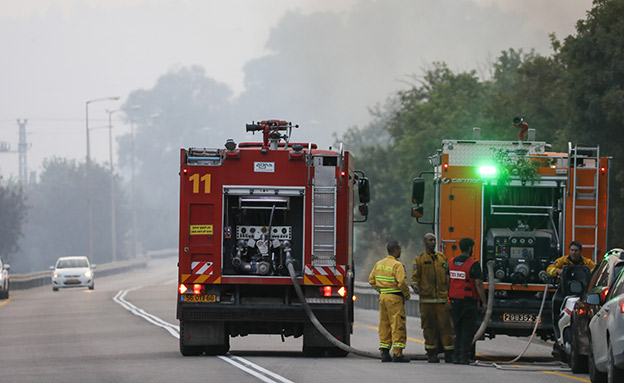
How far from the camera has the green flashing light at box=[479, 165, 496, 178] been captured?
67.8 ft

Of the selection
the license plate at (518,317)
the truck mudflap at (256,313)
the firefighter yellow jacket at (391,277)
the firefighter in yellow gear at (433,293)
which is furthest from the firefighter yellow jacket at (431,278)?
the license plate at (518,317)

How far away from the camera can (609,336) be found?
45.5ft

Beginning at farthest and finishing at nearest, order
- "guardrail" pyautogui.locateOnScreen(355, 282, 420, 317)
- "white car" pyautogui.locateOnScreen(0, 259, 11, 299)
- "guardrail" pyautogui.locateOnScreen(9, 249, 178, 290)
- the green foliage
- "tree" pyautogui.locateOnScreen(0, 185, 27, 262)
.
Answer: "tree" pyautogui.locateOnScreen(0, 185, 27, 262) → "guardrail" pyautogui.locateOnScreen(9, 249, 178, 290) → "white car" pyautogui.locateOnScreen(0, 259, 11, 299) → "guardrail" pyautogui.locateOnScreen(355, 282, 420, 317) → the green foliage

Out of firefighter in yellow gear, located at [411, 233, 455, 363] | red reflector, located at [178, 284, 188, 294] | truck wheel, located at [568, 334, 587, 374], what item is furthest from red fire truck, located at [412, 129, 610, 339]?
red reflector, located at [178, 284, 188, 294]

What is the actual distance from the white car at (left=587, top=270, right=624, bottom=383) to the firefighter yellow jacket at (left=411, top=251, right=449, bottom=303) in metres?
3.45

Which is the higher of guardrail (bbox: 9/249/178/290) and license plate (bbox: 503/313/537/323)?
license plate (bbox: 503/313/537/323)

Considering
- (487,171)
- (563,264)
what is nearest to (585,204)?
(563,264)

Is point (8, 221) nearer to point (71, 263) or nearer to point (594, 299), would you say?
point (71, 263)

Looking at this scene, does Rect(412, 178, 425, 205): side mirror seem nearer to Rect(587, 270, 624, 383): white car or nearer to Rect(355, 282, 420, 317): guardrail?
Rect(587, 270, 624, 383): white car

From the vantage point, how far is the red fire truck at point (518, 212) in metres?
20.1

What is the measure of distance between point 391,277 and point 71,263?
129ft

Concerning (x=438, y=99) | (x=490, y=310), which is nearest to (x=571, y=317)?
(x=490, y=310)

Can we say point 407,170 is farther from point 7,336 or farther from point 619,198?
point 7,336

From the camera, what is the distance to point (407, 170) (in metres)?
73.6
